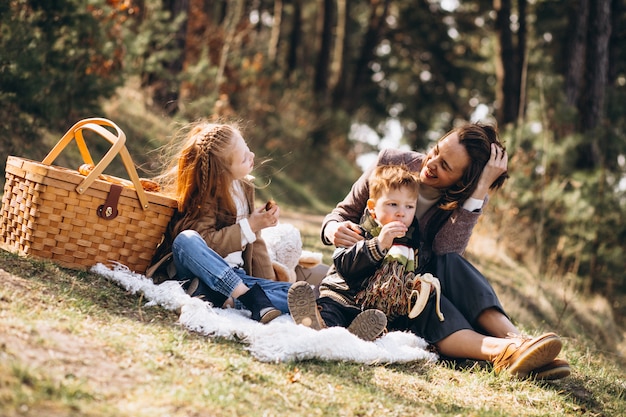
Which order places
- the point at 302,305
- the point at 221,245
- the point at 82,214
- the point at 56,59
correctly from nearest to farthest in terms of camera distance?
the point at 302,305 → the point at 82,214 → the point at 221,245 → the point at 56,59

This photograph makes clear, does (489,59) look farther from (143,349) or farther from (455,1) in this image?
(143,349)

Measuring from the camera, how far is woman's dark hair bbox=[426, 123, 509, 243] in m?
4.05

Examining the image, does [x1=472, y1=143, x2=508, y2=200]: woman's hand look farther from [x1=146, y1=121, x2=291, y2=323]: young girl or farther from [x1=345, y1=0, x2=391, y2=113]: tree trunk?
[x1=345, y1=0, x2=391, y2=113]: tree trunk

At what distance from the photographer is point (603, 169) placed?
941 cm

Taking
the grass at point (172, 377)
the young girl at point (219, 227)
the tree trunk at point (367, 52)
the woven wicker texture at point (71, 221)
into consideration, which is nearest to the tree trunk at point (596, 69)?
the grass at point (172, 377)

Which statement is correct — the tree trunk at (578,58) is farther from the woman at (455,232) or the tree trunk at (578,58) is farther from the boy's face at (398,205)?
the boy's face at (398,205)

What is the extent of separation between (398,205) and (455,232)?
543 mm

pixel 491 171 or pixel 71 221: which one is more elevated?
pixel 491 171

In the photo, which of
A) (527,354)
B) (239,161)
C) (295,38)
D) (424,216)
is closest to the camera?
(527,354)

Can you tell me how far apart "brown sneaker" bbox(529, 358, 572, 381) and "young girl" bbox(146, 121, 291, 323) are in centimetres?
137

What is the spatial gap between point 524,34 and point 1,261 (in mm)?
12417

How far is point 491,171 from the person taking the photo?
4.04 metres

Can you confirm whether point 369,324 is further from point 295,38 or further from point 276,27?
point 295,38

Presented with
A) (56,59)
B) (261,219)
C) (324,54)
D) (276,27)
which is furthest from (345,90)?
(261,219)
